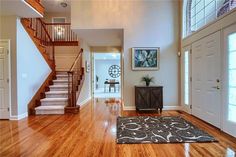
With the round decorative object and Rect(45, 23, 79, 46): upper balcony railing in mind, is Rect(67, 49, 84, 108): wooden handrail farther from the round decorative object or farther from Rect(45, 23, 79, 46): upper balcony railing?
the round decorative object

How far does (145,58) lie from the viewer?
620 cm

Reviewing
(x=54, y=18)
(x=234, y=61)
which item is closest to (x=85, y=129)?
(x=234, y=61)

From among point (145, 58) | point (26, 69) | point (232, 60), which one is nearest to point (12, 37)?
point (26, 69)

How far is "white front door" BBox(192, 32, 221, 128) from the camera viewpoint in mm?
3943

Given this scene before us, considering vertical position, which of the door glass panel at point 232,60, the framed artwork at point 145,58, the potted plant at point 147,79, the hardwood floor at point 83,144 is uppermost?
the framed artwork at point 145,58

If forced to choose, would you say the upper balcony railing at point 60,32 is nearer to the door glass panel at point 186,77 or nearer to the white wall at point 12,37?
the white wall at point 12,37

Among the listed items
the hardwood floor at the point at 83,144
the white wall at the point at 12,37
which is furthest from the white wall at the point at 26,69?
the hardwood floor at the point at 83,144

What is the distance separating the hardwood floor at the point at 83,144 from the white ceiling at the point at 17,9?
2.82 m

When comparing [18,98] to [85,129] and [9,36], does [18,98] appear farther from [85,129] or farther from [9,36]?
[85,129]

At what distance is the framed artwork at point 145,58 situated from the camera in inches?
243

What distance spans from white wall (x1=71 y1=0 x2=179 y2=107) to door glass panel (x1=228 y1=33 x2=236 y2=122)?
2728mm

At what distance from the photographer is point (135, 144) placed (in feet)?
10.2

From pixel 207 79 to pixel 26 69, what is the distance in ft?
16.2

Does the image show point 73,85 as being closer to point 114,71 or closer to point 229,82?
point 229,82
